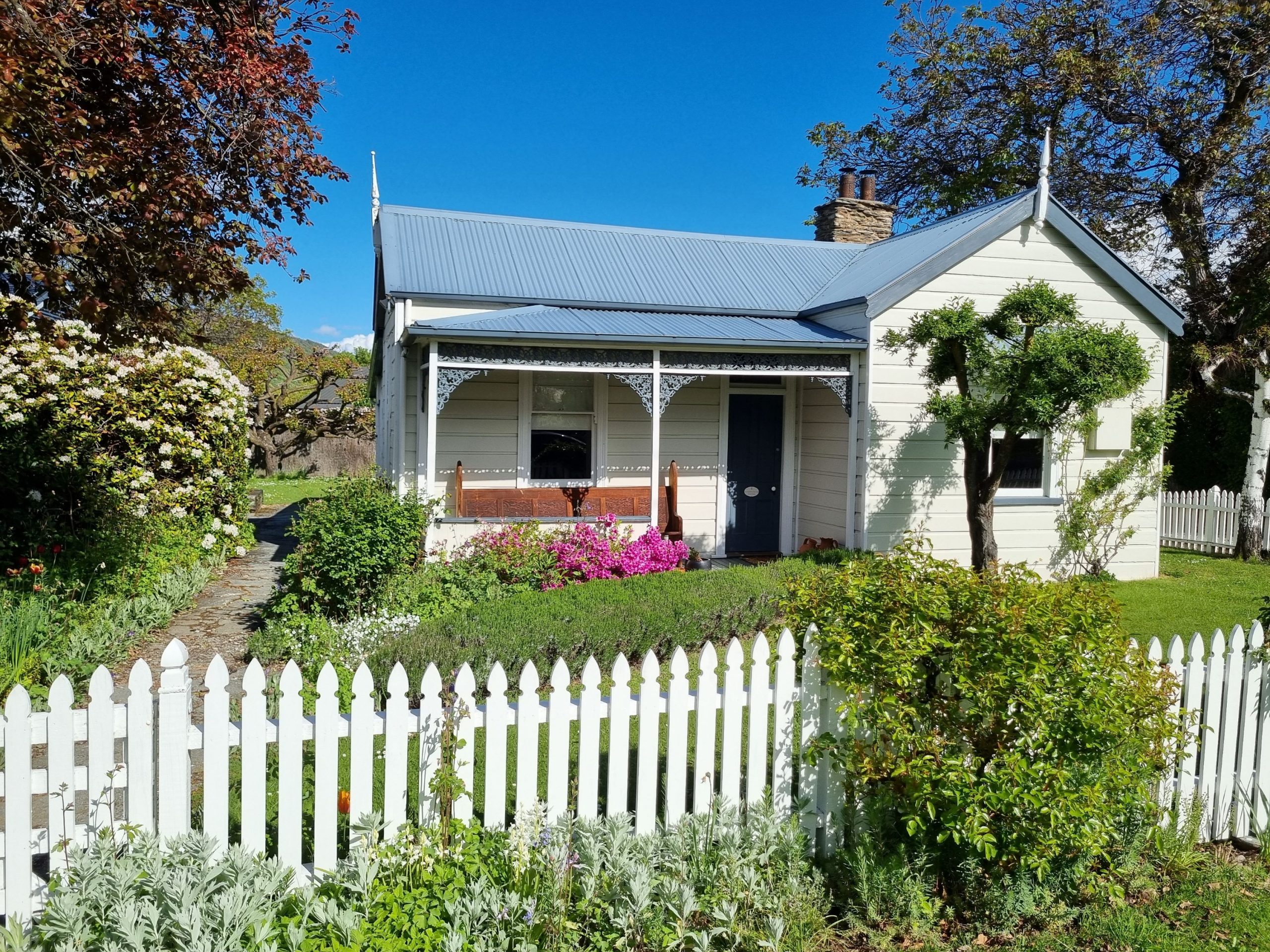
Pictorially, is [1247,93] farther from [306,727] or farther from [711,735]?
[306,727]

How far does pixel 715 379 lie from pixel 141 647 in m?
8.26

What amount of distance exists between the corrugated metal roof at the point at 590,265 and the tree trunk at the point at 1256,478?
727 cm

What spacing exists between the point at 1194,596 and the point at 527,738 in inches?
422

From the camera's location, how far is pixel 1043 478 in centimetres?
1255

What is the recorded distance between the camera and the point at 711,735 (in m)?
4.04

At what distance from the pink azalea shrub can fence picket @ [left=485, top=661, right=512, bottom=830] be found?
233 inches

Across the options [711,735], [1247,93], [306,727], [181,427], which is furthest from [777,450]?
[1247,93]

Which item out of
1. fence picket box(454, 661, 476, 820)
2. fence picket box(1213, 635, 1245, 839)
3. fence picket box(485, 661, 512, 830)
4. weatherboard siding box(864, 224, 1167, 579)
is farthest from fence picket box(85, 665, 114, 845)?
weatherboard siding box(864, 224, 1167, 579)

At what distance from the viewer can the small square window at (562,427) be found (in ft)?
39.8

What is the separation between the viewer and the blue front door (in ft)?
43.4

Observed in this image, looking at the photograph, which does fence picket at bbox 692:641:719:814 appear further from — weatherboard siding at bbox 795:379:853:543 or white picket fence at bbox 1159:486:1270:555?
white picket fence at bbox 1159:486:1270:555

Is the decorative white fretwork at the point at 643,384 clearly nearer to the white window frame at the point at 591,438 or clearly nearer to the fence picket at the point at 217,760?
the white window frame at the point at 591,438

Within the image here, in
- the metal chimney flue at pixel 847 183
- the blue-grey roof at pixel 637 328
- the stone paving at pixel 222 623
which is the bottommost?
the stone paving at pixel 222 623

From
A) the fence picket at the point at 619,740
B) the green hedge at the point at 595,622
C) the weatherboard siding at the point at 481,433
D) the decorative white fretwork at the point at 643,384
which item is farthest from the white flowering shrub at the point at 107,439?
the fence picket at the point at 619,740
